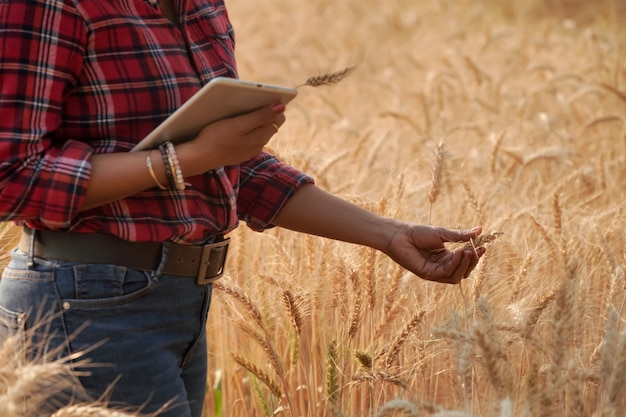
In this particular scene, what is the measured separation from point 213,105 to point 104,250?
0.91 ft

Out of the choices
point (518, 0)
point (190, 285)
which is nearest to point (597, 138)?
point (190, 285)

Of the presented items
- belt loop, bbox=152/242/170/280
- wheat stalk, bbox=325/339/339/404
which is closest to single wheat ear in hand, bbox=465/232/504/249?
wheat stalk, bbox=325/339/339/404

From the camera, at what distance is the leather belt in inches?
53.9

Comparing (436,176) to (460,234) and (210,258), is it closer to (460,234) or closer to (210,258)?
(460,234)

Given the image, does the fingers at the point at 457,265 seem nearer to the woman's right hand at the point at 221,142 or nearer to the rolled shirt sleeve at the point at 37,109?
the woman's right hand at the point at 221,142

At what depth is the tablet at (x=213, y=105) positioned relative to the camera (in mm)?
1273

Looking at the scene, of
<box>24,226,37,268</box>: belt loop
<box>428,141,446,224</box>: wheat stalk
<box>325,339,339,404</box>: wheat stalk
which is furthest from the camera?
<box>428,141,446,224</box>: wheat stalk

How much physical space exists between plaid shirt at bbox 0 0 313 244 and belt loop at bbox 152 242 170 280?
0.03 m

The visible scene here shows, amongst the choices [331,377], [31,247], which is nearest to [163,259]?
[31,247]

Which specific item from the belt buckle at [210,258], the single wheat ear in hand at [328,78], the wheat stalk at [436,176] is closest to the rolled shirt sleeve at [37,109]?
the belt buckle at [210,258]

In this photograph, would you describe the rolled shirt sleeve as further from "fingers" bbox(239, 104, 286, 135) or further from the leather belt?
"fingers" bbox(239, 104, 286, 135)

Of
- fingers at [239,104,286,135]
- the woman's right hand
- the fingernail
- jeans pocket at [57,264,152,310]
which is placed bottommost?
jeans pocket at [57,264,152,310]

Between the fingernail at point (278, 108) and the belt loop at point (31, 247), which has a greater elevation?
A: the fingernail at point (278, 108)

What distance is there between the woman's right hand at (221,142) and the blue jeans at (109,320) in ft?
0.62
